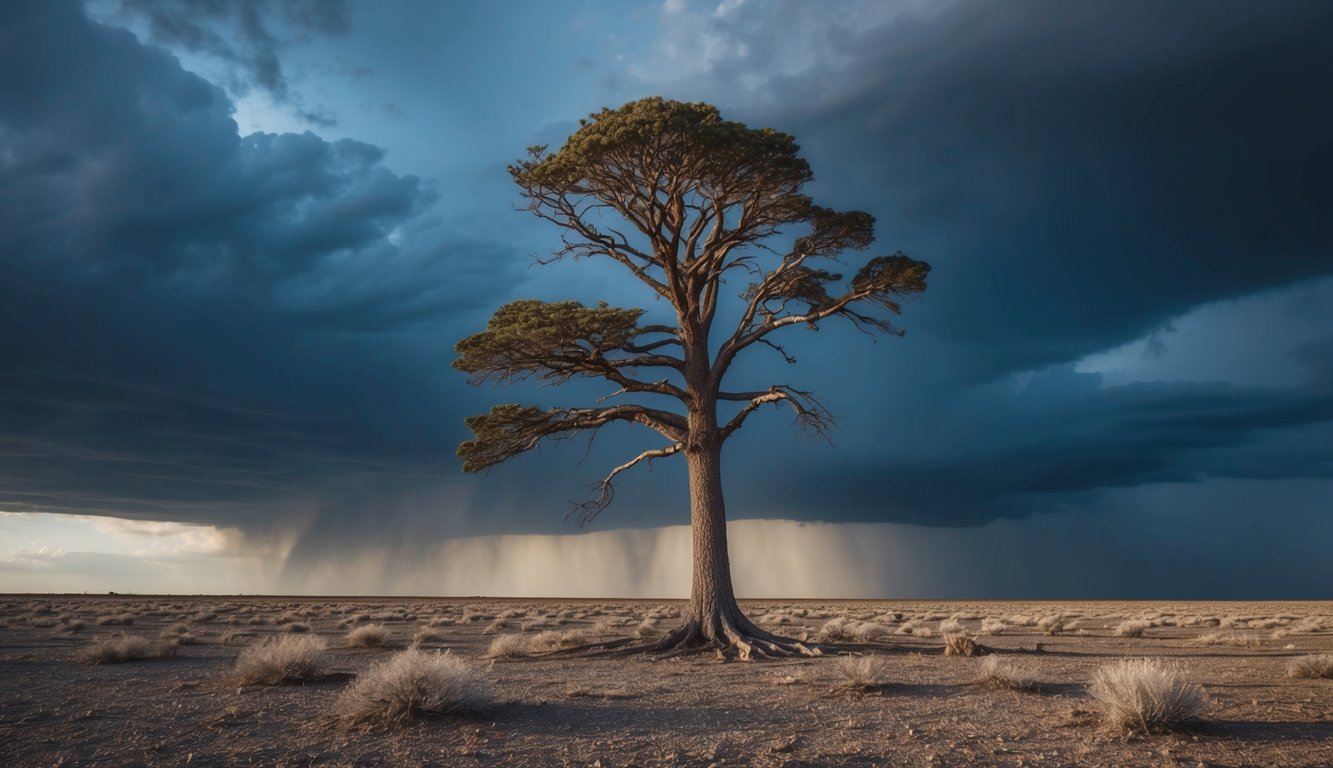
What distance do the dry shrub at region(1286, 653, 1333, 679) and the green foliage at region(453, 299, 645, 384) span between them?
1354cm

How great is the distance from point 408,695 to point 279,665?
4763 mm

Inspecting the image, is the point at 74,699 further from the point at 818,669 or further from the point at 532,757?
the point at 818,669

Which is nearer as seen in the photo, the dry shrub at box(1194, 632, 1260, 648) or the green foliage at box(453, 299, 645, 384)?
the green foliage at box(453, 299, 645, 384)

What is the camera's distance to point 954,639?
58.0 feet

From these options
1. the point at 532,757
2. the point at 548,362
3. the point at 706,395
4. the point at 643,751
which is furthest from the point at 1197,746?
the point at 548,362

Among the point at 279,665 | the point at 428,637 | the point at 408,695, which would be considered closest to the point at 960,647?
the point at 408,695

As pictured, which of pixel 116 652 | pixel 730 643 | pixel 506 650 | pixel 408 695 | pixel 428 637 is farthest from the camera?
pixel 428 637

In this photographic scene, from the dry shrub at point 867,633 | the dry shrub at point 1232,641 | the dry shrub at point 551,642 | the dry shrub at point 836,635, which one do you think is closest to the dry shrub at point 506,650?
the dry shrub at point 551,642

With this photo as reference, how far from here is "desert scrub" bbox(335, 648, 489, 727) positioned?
28.9 ft

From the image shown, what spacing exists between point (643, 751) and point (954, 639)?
39.2ft

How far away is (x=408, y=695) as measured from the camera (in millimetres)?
8891

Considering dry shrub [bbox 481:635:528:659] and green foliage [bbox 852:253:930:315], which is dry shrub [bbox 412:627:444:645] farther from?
green foliage [bbox 852:253:930:315]

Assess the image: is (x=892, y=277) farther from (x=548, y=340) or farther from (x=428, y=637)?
(x=428, y=637)

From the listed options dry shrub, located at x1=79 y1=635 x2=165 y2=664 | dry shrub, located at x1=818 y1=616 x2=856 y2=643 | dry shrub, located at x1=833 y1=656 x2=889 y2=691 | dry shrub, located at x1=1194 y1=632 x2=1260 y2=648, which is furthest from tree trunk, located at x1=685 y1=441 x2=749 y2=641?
dry shrub, located at x1=1194 y1=632 x2=1260 y2=648
